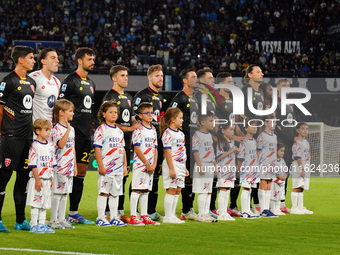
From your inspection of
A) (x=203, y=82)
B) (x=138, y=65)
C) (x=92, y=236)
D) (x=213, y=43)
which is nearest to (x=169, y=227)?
(x=92, y=236)

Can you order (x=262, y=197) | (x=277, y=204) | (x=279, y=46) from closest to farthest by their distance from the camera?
(x=262, y=197), (x=277, y=204), (x=279, y=46)

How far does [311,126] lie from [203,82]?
40.7 feet

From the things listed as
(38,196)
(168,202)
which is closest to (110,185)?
(168,202)

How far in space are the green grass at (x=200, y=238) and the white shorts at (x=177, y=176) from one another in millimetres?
606

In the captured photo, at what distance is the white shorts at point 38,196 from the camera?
791 cm

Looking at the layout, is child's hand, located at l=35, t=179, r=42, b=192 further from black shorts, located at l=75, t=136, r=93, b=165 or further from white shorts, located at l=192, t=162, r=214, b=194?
white shorts, located at l=192, t=162, r=214, b=194

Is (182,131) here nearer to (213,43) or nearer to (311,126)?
(311,126)

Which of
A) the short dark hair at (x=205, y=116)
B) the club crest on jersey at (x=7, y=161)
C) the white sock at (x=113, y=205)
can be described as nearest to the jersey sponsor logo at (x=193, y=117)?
the short dark hair at (x=205, y=116)

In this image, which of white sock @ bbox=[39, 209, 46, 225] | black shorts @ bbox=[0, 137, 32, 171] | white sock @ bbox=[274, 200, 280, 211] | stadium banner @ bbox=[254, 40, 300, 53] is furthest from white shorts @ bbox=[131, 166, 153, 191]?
stadium banner @ bbox=[254, 40, 300, 53]

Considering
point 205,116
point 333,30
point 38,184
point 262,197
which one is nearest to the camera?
point 38,184

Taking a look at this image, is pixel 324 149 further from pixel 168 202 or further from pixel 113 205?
pixel 113 205

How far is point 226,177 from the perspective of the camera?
10.1 meters

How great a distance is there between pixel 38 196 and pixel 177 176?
7.68 feet

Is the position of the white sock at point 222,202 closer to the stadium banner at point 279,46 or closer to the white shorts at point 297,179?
the white shorts at point 297,179
